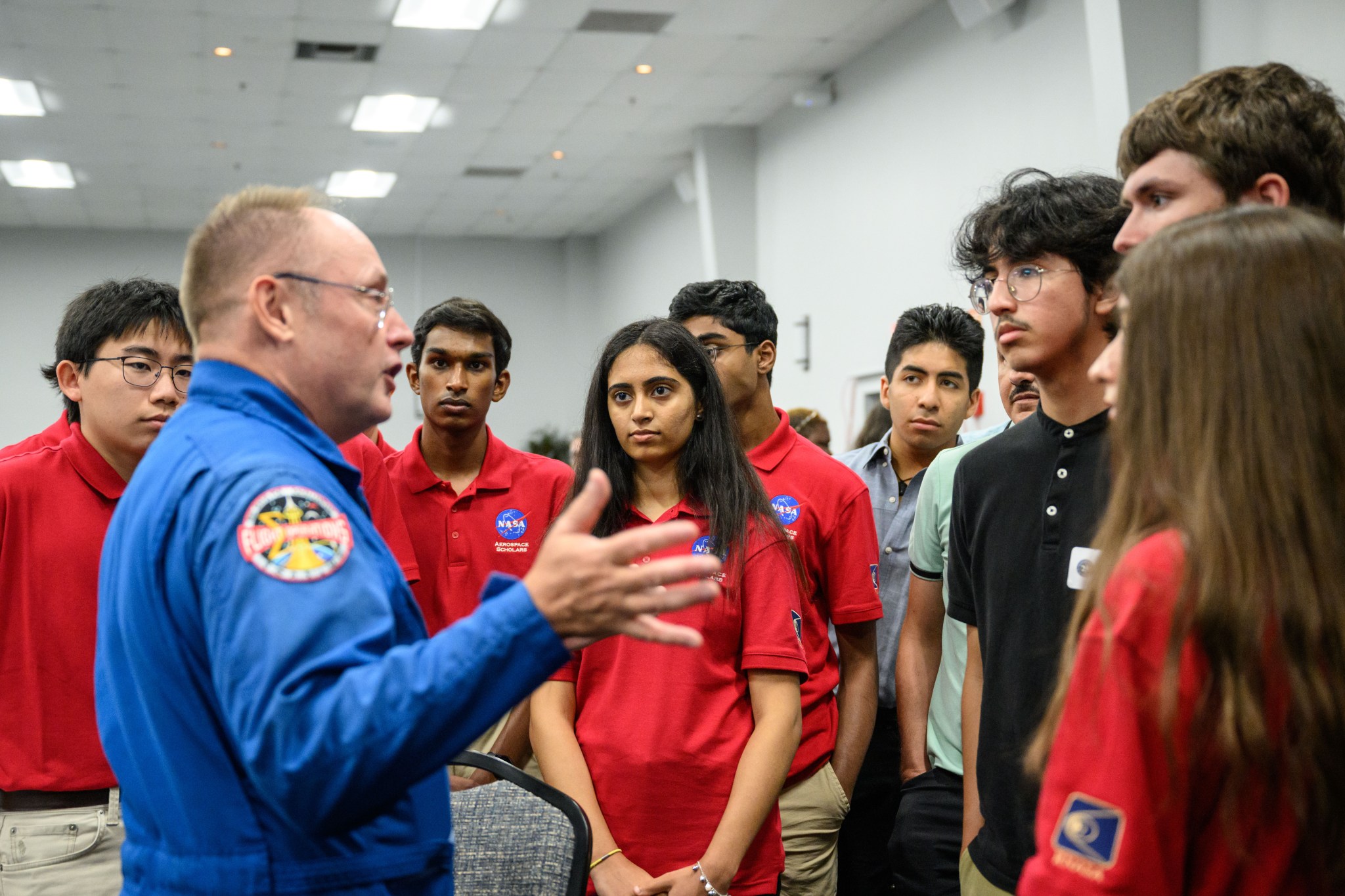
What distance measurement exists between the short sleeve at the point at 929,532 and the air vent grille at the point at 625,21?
19.1 ft

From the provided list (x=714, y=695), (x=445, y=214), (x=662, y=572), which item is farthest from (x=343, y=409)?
(x=445, y=214)

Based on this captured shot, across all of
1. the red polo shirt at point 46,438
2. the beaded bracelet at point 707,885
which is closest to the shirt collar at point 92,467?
the red polo shirt at point 46,438

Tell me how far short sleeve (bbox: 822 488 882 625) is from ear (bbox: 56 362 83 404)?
1.64 metres

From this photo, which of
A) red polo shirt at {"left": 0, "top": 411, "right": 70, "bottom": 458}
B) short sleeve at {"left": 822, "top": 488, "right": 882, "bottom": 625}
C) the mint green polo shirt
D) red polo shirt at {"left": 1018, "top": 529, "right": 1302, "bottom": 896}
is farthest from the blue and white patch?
red polo shirt at {"left": 0, "top": 411, "right": 70, "bottom": 458}

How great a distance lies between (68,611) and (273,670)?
1233 mm

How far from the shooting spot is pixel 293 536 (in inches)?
43.9

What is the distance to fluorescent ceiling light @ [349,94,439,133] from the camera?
29.8ft

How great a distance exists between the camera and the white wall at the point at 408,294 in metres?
13.0

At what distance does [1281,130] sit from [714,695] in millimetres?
1294

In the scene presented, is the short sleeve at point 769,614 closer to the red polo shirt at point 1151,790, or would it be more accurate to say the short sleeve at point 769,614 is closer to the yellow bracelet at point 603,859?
the yellow bracelet at point 603,859

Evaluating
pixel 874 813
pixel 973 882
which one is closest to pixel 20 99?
pixel 874 813

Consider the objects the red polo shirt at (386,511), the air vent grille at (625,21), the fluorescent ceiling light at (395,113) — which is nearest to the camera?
the red polo shirt at (386,511)

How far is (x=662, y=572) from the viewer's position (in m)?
1.09

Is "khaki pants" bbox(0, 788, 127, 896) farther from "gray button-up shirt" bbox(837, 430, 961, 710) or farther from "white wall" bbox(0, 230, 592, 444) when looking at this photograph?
"white wall" bbox(0, 230, 592, 444)
